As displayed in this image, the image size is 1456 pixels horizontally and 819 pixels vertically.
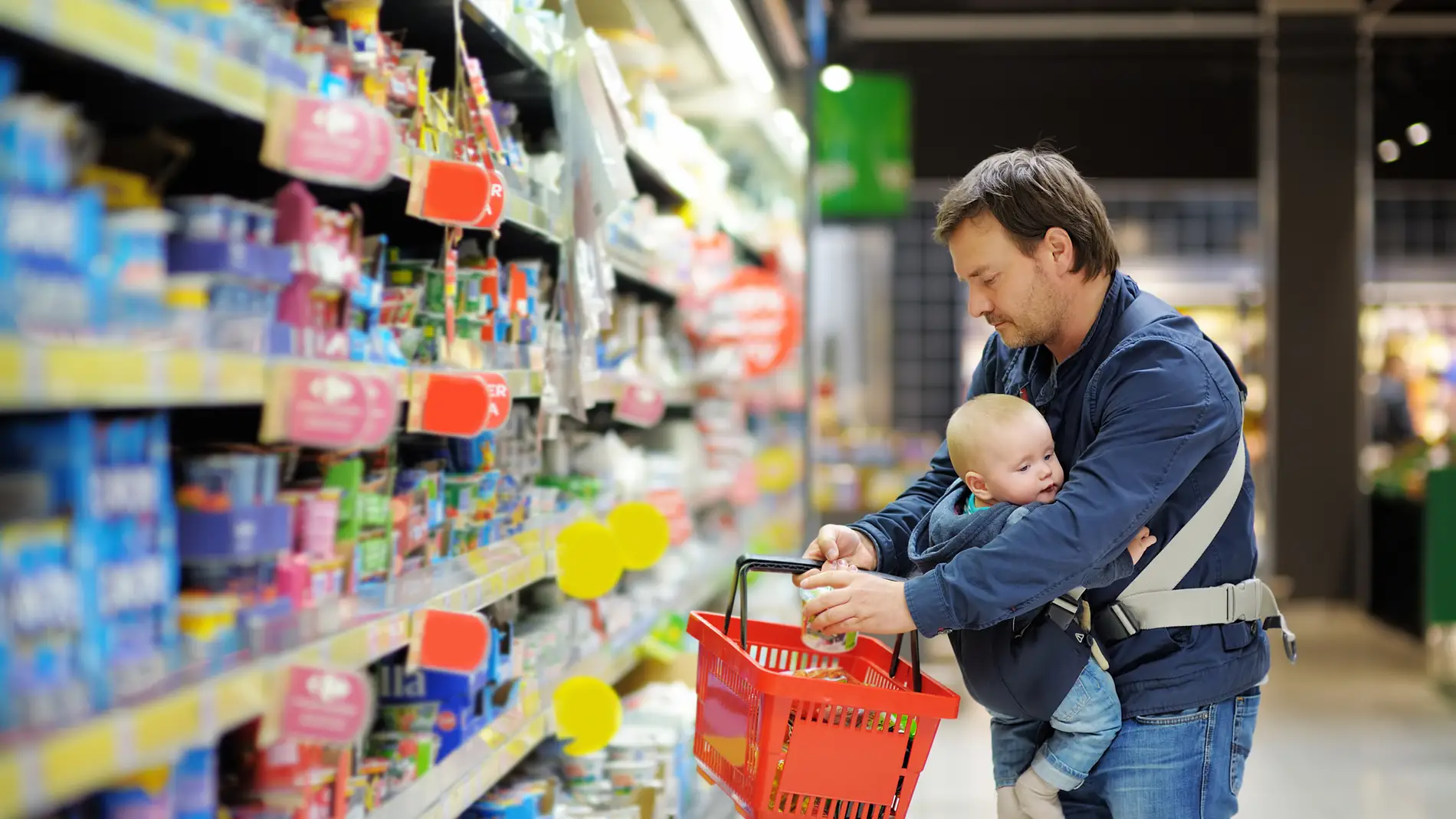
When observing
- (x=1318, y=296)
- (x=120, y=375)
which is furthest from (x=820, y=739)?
(x=1318, y=296)

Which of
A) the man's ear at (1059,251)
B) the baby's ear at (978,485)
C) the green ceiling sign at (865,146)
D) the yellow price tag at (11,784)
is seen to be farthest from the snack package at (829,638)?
the green ceiling sign at (865,146)

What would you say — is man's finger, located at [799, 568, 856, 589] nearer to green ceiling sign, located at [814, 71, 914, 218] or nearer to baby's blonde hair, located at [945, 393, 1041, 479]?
baby's blonde hair, located at [945, 393, 1041, 479]

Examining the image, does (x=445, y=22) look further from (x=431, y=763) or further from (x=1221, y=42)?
(x=1221, y=42)

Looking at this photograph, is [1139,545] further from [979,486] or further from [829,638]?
[829,638]

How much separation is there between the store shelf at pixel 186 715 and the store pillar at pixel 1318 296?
8.99 metres

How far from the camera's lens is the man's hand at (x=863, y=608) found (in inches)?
72.2

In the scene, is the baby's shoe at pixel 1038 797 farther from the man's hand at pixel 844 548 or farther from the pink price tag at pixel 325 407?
the pink price tag at pixel 325 407

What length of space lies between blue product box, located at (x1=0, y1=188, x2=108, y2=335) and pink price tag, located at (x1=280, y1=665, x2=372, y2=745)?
1.66 ft

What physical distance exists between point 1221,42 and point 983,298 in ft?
30.3

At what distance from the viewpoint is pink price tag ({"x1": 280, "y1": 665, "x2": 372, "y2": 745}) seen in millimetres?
1550

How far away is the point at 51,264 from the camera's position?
4.12ft

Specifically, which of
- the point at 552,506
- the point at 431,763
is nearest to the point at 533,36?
the point at 552,506

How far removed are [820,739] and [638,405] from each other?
1.79 metres

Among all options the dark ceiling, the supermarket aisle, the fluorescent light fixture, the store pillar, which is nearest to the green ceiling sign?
the dark ceiling
